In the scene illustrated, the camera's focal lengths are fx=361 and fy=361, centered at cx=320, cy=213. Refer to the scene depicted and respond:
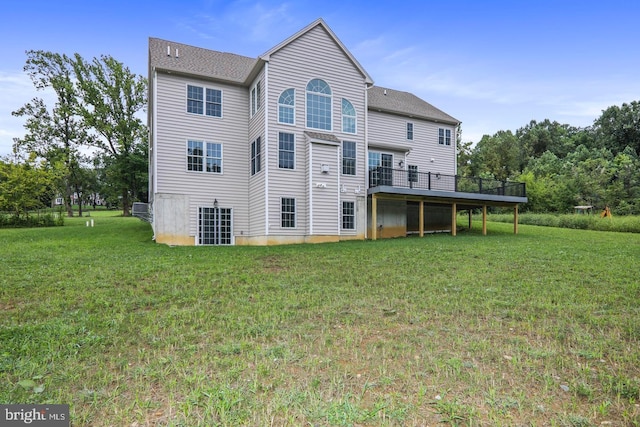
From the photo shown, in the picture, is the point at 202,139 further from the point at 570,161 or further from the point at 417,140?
the point at 570,161

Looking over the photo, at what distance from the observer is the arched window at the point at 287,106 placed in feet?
51.2

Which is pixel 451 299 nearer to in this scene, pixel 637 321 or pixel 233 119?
pixel 637 321

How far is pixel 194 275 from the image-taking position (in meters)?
7.59

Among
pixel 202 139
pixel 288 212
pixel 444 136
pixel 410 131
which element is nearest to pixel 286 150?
pixel 288 212

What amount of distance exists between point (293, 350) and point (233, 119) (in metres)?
14.9

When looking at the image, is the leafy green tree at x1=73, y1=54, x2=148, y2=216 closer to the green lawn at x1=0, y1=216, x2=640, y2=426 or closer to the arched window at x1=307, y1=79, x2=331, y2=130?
the arched window at x1=307, y1=79, x2=331, y2=130

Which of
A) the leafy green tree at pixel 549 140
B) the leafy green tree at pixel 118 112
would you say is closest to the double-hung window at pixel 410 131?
the leafy green tree at pixel 118 112

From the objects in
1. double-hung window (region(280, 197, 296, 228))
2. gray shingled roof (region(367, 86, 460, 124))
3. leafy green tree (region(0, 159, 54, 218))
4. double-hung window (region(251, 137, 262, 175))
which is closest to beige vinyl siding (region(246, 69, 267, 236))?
double-hung window (region(251, 137, 262, 175))

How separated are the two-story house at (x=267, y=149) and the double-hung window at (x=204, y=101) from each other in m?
0.04

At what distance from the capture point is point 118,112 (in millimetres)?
32000

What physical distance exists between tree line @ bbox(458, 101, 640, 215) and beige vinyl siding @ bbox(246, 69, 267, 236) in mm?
32404

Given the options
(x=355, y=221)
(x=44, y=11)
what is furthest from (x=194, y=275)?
(x=355, y=221)

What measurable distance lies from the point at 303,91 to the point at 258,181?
450 cm

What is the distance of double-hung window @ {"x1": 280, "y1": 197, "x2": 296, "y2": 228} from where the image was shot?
15359 mm
